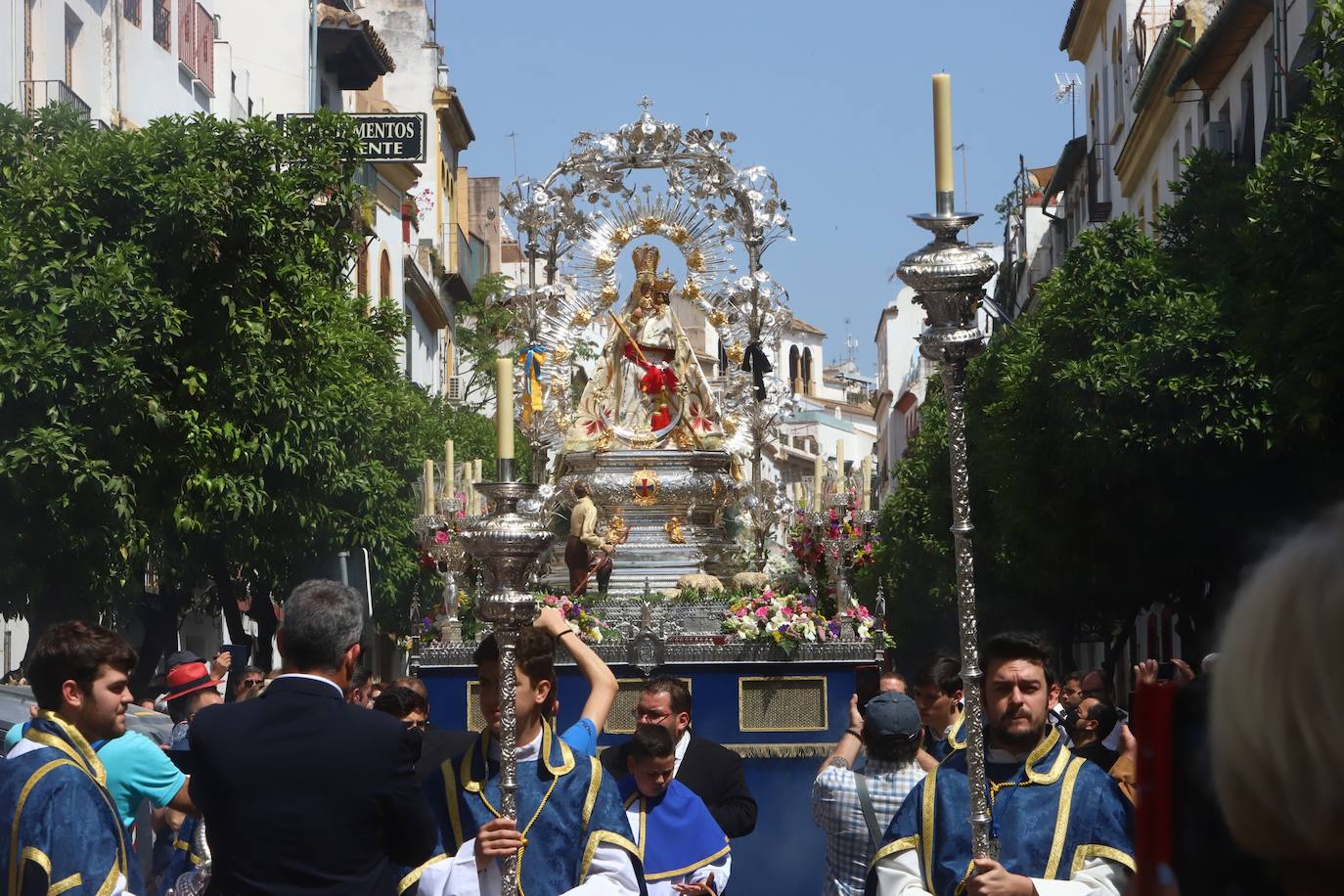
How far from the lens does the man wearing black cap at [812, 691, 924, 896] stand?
6824 millimetres

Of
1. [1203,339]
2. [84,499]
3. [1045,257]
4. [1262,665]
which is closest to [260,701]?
[1262,665]

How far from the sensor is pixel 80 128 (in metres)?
19.2

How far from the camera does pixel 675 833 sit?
7.16 m

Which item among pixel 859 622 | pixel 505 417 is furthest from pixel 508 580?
pixel 859 622

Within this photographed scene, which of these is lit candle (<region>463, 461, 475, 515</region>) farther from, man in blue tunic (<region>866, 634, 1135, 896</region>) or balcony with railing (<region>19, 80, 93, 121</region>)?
man in blue tunic (<region>866, 634, 1135, 896</region>)

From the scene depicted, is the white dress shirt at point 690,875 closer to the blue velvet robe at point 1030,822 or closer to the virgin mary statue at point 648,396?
the blue velvet robe at point 1030,822

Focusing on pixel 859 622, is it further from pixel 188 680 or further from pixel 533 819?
pixel 533 819

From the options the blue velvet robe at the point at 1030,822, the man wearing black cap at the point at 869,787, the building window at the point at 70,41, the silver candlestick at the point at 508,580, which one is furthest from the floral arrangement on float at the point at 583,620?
the building window at the point at 70,41

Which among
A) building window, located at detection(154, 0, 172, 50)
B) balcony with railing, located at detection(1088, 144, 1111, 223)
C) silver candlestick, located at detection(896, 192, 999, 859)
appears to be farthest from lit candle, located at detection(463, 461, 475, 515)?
balcony with railing, located at detection(1088, 144, 1111, 223)

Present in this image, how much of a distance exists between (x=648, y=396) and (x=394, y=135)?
22.7 metres

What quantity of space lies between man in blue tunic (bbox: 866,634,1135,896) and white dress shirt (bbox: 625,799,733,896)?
5.43ft

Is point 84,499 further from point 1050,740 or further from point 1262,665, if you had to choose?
point 1262,665

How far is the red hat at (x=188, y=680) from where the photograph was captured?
363 inches

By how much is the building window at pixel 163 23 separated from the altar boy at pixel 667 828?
25463mm
